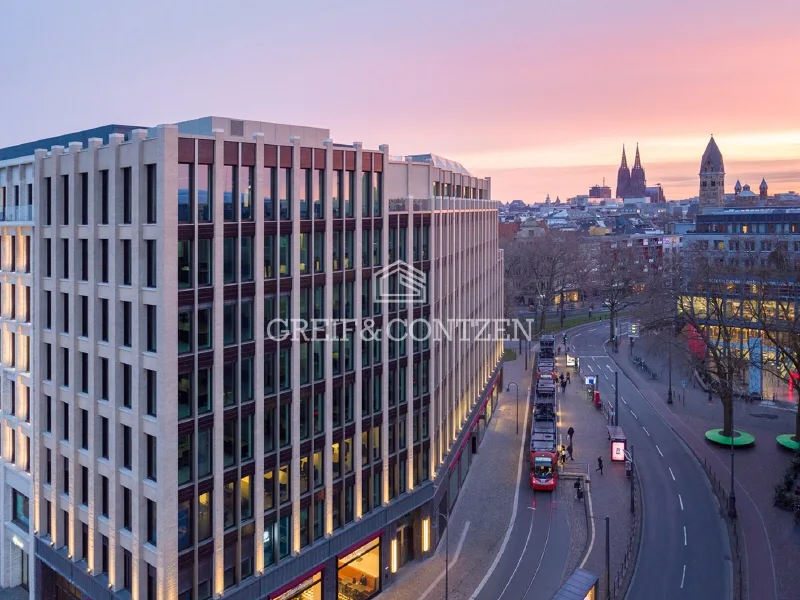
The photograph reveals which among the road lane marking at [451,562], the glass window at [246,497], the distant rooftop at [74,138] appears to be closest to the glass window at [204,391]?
the glass window at [246,497]

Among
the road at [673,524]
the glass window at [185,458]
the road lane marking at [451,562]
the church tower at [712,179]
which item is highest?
the church tower at [712,179]

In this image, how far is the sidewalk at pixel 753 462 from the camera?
117 feet

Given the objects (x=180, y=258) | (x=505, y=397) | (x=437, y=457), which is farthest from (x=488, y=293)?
(x=180, y=258)

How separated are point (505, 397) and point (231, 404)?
52000mm

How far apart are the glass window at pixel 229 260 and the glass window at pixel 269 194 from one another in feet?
7.13

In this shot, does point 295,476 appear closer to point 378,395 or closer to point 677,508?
point 378,395

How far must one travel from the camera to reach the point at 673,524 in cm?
4138

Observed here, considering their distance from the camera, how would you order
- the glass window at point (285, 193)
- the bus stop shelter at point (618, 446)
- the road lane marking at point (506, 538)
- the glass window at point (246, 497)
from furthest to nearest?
the bus stop shelter at point (618, 446)
the road lane marking at point (506, 538)
the glass window at point (285, 193)
the glass window at point (246, 497)

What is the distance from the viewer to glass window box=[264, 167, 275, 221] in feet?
95.9

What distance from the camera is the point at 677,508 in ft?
143

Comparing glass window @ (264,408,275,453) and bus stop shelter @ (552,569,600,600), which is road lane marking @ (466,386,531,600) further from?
glass window @ (264,408,275,453)

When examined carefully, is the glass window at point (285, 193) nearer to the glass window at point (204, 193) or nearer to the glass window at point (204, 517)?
the glass window at point (204, 193)

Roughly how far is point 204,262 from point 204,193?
2620mm

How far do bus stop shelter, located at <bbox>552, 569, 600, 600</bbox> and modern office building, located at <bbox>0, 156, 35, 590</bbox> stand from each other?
25026 millimetres
